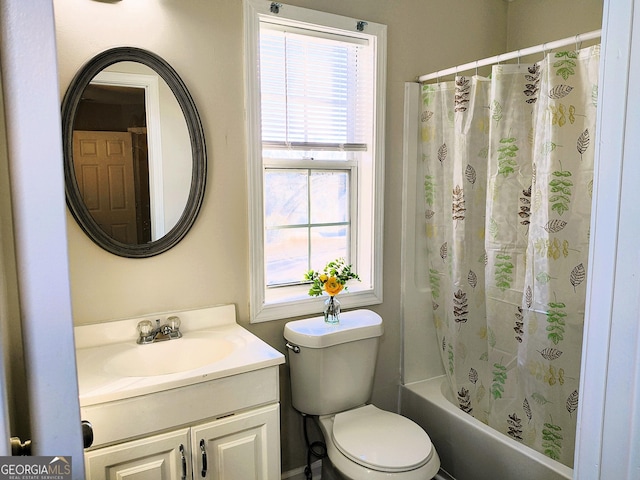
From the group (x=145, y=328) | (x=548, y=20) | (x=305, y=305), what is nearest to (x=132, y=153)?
(x=145, y=328)

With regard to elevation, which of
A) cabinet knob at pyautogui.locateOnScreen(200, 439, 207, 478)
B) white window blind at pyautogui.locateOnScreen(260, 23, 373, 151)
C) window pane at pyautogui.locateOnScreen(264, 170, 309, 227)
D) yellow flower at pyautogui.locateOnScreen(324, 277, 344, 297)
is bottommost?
cabinet knob at pyautogui.locateOnScreen(200, 439, 207, 478)

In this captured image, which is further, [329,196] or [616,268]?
[329,196]

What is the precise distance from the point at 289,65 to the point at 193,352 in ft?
4.37

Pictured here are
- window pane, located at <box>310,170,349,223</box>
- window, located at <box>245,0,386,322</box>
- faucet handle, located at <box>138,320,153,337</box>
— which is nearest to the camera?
Answer: faucet handle, located at <box>138,320,153,337</box>

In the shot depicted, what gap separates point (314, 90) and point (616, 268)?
1850 mm

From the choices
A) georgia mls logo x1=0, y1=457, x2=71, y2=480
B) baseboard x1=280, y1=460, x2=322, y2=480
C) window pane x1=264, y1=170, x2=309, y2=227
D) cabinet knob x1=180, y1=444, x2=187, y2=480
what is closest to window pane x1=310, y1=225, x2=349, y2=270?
window pane x1=264, y1=170, x2=309, y2=227

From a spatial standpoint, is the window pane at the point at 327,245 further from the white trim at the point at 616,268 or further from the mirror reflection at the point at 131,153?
the white trim at the point at 616,268

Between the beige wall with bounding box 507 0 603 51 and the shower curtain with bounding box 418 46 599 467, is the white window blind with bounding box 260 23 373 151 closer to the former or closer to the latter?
the shower curtain with bounding box 418 46 599 467

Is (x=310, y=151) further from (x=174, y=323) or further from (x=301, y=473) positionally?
(x=301, y=473)

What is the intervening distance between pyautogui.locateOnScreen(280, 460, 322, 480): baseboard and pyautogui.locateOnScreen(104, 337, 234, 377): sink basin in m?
0.86

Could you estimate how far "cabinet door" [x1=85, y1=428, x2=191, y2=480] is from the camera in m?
1.39

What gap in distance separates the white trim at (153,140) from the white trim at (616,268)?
159cm

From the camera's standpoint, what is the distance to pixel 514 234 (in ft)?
7.05

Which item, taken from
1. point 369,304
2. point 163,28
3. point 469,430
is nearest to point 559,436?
point 469,430
